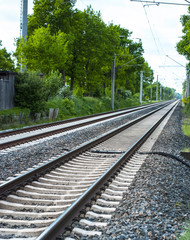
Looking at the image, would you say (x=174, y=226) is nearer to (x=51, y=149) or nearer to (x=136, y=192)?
(x=136, y=192)

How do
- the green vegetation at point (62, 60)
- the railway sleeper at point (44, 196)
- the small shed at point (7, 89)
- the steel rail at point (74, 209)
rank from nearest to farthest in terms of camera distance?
the steel rail at point (74, 209)
the railway sleeper at point (44, 196)
the small shed at point (7, 89)
the green vegetation at point (62, 60)

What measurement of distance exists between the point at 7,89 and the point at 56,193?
569 inches

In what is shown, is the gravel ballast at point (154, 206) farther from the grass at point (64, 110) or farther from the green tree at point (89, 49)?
the green tree at point (89, 49)

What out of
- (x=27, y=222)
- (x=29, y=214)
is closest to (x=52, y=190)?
(x=29, y=214)

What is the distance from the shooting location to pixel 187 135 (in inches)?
651

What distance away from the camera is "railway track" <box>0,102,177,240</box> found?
4262mm

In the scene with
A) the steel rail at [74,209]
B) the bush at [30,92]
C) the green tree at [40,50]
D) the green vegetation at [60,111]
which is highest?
the green tree at [40,50]

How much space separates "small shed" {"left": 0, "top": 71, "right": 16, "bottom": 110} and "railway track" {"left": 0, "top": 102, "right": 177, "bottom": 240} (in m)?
10.5

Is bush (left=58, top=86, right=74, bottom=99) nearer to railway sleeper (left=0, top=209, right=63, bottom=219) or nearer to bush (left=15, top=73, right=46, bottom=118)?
bush (left=15, top=73, right=46, bottom=118)

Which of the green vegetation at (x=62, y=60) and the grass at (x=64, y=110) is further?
the green vegetation at (x=62, y=60)

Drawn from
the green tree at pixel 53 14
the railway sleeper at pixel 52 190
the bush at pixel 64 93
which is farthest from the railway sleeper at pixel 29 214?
the green tree at pixel 53 14

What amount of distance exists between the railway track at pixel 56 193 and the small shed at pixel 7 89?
10521 millimetres

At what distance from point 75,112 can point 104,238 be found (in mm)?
23897

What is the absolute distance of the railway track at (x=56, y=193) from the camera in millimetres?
4262
